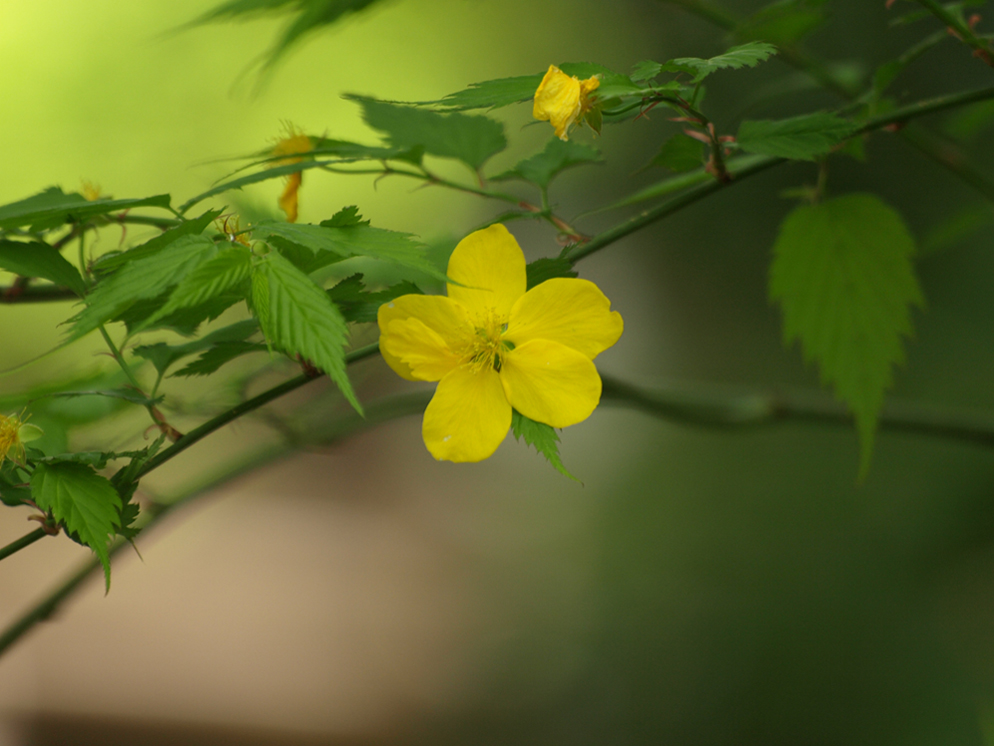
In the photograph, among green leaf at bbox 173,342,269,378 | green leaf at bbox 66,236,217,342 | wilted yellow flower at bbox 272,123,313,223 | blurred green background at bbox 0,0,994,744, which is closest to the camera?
green leaf at bbox 66,236,217,342

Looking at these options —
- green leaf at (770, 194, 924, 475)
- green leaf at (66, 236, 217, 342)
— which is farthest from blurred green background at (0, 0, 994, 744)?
green leaf at (66, 236, 217, 342)

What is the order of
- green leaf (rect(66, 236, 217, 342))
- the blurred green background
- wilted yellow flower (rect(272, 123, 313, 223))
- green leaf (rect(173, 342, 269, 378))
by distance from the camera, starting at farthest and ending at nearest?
the blurred green background
wilted yellow flower (rect(272, 123, 313, 223))
green leaf (rect(173, 342, 269, 378))
green leaf (rect(66, 236, 217, 342))

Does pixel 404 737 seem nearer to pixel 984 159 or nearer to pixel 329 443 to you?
pixel 329 443

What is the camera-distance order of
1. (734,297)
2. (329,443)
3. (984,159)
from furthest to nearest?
(734,297) → (984,159) → (329,443)

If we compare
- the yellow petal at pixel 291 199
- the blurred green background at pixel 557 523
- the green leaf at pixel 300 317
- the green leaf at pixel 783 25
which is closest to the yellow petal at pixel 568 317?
the green leaf at pixel 300 317

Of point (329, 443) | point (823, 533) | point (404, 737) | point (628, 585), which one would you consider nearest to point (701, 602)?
→ point (628, 585)

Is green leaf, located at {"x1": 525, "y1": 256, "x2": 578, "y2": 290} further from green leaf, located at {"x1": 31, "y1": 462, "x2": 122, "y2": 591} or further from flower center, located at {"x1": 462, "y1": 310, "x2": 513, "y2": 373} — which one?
green leaf, located at {"x1": 31, "y1": 462, "x2": 122, "y2": 591}

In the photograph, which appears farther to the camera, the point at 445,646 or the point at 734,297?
the point at 734,297
